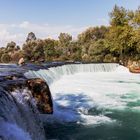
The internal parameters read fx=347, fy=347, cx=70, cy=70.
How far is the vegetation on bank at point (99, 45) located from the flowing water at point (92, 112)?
18297 mm

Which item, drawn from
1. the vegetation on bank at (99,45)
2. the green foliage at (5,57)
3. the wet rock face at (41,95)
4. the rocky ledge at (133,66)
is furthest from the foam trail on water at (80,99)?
the green foliage at (5,57)

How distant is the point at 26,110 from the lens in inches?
417

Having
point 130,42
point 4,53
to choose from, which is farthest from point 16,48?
point 130,42

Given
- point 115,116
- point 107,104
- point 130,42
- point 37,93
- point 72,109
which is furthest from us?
point 130,42

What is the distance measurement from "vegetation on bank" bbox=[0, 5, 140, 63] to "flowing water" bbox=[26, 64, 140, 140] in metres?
18.3

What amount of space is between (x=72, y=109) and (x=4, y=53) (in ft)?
169

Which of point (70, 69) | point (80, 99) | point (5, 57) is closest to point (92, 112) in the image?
point (80, 99)

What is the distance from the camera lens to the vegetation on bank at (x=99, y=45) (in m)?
42.2

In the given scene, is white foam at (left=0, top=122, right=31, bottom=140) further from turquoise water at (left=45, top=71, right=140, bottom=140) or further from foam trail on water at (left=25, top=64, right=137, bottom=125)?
foam trail on water at (left=25, top=64, right=137, bottom=125)

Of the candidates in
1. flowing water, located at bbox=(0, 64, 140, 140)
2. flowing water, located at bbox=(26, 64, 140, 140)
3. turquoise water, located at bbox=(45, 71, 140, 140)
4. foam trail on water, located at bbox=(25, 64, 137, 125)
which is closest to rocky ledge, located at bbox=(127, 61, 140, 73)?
foam trail on water, located at bbox=(25, 64, 137, 125)

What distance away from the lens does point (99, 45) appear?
49.1 m

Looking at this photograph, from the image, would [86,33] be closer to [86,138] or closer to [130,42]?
[130,42]

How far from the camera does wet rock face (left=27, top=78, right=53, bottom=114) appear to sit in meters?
12.4

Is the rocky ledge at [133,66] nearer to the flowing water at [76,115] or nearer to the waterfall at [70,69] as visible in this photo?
the waterfall at [70,69]
